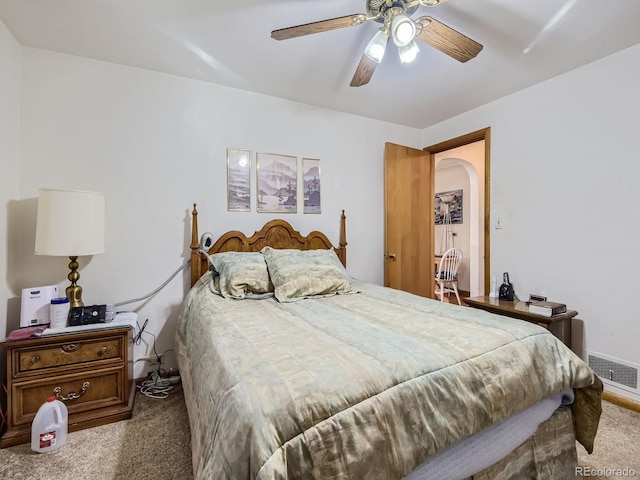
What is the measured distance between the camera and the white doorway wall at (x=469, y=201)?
4.76 meters

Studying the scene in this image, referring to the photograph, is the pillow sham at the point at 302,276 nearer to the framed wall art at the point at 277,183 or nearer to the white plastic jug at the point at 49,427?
the framed wall art at the point at 277,183

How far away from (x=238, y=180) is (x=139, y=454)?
1999 millimetres

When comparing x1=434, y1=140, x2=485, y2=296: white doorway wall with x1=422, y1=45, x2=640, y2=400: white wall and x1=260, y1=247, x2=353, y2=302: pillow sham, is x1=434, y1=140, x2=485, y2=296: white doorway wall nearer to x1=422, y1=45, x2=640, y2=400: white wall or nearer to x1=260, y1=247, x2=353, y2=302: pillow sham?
x1=422, y1=45, x2=640, y2=400: white wall

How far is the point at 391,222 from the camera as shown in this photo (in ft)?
11.0

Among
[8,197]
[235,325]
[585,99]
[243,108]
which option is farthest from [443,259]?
[8,197]

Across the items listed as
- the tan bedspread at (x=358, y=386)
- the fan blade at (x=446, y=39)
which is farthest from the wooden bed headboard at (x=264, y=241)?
the fan blade at (x=446, y=39)

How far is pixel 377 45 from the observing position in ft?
5.28

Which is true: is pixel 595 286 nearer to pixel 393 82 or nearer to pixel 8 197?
pixel 393 82

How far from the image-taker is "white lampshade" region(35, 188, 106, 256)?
177cm

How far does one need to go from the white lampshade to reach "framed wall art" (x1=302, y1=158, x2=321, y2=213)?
1746mm

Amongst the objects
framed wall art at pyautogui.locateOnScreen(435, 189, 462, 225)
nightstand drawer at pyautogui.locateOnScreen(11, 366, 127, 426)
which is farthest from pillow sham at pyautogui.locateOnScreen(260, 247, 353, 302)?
framed wall art at pyautogui.locateOnScreen(435, 189, 462, 225)

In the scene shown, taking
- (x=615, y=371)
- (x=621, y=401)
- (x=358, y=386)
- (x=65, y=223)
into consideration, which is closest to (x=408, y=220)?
(x=615, y=371)

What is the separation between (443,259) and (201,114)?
4.02 metres

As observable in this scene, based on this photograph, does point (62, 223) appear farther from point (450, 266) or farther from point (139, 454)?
point (450, 266)
